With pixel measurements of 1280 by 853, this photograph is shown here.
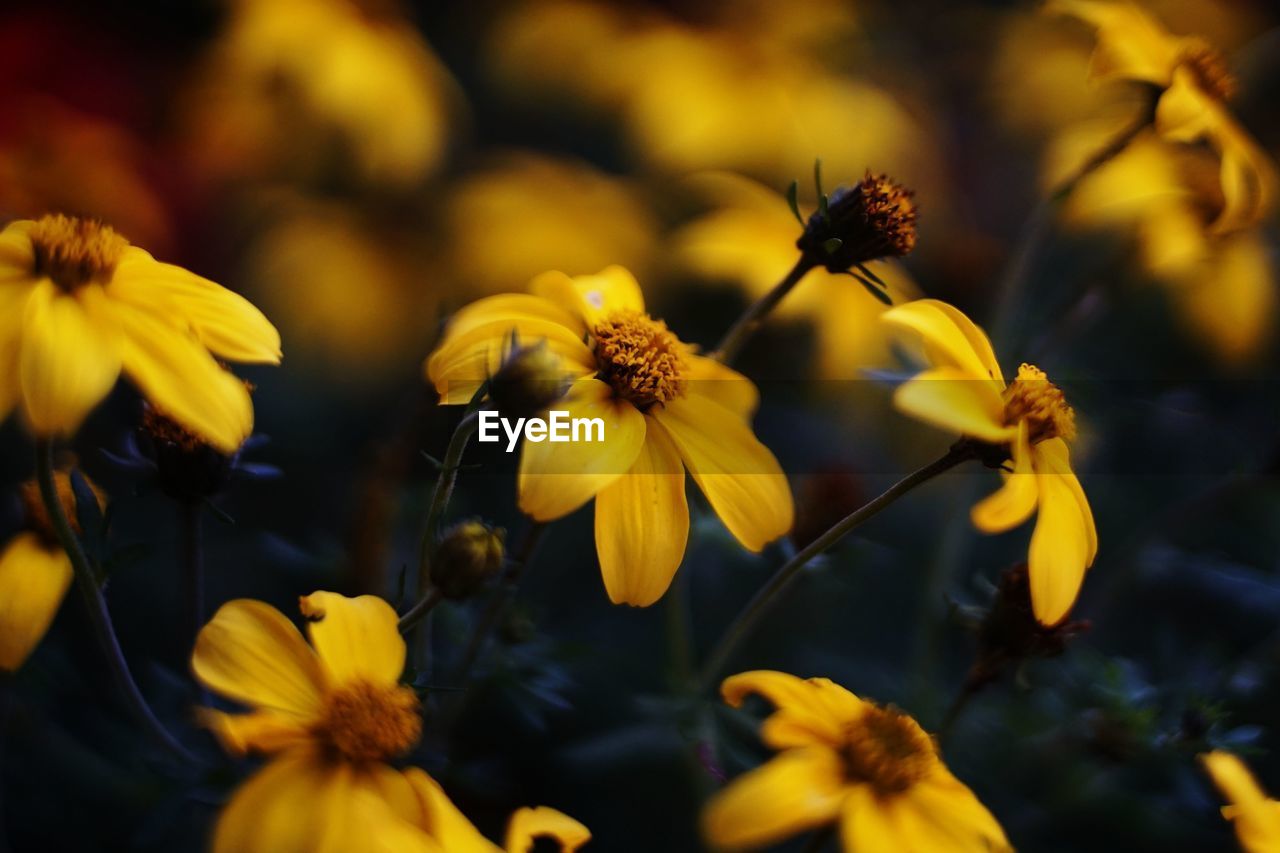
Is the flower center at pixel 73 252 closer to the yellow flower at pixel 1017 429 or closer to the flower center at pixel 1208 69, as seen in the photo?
the yellow flower at pixel 1017 429

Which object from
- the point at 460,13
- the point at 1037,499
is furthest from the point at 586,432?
the point at 460,13

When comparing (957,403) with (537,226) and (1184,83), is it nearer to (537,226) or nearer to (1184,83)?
(1184,83)

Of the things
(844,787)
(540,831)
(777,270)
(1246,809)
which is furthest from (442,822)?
(777,270)

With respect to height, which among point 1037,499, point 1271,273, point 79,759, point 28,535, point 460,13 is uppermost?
point 1271,273

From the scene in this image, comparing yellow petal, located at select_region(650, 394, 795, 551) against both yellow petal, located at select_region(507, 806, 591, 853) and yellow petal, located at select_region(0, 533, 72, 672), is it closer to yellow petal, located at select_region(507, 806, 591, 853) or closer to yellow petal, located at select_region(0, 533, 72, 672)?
yellow petal, located at select_region(507, 806, 591, 853)

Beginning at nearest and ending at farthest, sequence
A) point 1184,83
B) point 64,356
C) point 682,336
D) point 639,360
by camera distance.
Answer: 1. point 64,356
2. point 639,360
3. point 1184,83
4. point 682,336

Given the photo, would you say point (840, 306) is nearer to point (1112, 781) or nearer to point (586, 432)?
point (1112, 781)

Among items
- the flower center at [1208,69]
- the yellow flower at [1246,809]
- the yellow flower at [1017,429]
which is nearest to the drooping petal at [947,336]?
the yellow flower at [1017,429]
